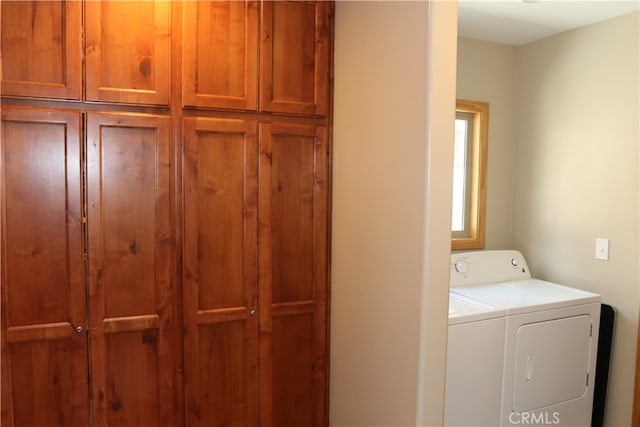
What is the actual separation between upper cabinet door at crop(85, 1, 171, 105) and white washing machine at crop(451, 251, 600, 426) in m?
1.81

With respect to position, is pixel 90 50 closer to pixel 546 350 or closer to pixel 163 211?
pixel 163 211

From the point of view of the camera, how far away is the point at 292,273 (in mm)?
1897

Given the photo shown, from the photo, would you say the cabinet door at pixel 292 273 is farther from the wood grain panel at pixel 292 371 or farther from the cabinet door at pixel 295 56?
the cabinet door at pixel 295 56

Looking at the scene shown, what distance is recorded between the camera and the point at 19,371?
153cm

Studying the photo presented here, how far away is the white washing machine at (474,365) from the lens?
1.89 m

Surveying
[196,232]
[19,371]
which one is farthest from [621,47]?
[19,371]

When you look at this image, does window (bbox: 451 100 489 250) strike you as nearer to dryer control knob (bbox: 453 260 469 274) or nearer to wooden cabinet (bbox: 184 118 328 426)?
dryer control knob (bbox: 453 260 469 274)

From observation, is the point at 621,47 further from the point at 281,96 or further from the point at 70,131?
the point at 70,131

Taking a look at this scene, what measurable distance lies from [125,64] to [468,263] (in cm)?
205

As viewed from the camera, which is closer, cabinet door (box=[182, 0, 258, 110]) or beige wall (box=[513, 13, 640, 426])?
cabinet door (box=[182, 0, 258, 110])

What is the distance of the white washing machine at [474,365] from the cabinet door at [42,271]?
1.51 metres

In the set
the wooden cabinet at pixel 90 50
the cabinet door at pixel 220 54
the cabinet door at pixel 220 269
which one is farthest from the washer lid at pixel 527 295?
the wooden cabinet at pixel 90 50

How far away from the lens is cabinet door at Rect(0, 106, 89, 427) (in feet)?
4.89

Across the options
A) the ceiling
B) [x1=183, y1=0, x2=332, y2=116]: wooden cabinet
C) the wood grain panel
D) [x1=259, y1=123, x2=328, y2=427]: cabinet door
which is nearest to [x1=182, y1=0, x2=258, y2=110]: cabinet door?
[x1=183, y1=0, x2=332, y2=116]: wooden cabinet
